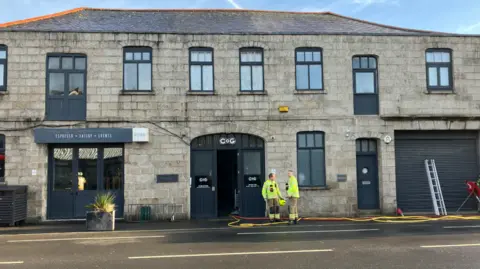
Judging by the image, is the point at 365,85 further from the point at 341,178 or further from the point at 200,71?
the point at 200,71

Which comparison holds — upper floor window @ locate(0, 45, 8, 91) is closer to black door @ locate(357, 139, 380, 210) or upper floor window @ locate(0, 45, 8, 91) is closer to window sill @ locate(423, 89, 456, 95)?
black door @ locate(357, 139, 380, 210)

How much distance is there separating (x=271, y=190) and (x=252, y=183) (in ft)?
5.53

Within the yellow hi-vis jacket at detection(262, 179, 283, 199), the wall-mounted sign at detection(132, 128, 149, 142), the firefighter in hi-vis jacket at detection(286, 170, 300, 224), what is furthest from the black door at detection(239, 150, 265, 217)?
the wall-mounted sign at detection(132, 128, 149, 142)

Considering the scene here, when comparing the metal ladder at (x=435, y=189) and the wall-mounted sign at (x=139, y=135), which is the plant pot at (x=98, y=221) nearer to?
the wall-mounted sign at (x=139, y=135)

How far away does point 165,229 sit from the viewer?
13430 millimetres

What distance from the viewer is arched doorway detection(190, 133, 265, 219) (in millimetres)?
16297

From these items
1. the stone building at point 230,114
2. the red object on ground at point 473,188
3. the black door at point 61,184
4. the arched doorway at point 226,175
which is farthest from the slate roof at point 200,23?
the red object on ground at point 473,188

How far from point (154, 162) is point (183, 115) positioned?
2.09 meters

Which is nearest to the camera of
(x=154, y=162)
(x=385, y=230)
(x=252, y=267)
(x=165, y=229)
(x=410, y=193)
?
(x=252, y=267)

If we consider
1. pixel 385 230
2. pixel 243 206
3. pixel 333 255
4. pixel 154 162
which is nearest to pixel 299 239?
pixel 333 255

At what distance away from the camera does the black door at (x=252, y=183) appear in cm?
1636

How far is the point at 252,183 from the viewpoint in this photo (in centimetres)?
1656

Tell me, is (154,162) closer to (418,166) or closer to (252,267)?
(252,267)

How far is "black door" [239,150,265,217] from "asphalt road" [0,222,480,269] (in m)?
3.13
